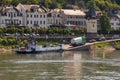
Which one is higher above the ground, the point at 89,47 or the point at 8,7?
the point at 8,7

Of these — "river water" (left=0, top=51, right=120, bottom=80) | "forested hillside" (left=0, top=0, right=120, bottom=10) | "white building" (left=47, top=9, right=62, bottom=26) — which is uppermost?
"forested hillside" (left=0, top=0, right=120, bottom=10)

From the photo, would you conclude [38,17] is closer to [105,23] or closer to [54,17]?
[54,17]

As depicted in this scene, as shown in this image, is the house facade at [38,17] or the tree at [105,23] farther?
the tree at [105,23]

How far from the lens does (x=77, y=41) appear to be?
401ft

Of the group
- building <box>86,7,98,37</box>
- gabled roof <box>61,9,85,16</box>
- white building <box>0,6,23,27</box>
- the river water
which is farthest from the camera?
gabled roof <box>61,9,85,16</box>

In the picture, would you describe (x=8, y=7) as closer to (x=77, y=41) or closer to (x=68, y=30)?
(x=68, y=30)

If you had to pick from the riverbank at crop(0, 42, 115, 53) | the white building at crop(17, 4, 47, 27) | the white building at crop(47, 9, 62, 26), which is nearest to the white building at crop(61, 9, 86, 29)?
the white building at crop(47, 9, 62, 26)

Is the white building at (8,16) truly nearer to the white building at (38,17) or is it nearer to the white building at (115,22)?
the white building at (38,17)

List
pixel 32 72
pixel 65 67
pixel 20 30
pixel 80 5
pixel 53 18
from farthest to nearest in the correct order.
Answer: pixel 80 5
pixel 53 18
pixel 20 30
pixel 65 67
pixel 32 72

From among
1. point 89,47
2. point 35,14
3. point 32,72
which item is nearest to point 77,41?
point 89,47

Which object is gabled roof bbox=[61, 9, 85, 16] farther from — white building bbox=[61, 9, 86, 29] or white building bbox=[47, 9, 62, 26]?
white building bbox=[47, 9, 62, 26]

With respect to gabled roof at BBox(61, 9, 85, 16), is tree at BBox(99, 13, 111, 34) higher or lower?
lower

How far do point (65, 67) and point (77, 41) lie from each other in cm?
4800

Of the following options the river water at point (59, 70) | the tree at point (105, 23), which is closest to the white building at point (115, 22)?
the tree at point (105, 23)
